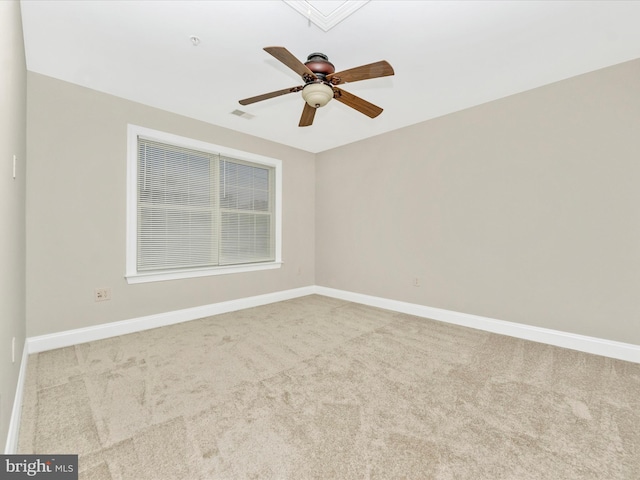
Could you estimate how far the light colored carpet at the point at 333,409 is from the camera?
1.41 meters

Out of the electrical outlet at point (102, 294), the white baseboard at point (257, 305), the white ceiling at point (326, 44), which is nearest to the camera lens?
the white ceiling at point (326, 44)

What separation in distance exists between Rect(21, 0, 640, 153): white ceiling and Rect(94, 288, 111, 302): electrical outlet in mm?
2161

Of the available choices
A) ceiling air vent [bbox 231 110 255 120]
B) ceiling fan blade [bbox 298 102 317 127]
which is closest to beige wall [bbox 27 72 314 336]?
ceiling air vent [bbox 231 110 255 120]

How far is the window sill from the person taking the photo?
331 cm

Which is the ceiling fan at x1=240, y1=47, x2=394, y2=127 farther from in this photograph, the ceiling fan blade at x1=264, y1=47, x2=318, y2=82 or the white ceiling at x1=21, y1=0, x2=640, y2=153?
the white ceiling at x1=21, y1=0, x2=640, y2=153

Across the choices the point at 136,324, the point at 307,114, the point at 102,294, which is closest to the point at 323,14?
the point at 307,114

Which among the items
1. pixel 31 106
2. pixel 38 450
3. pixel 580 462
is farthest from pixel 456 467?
pixel 31 106

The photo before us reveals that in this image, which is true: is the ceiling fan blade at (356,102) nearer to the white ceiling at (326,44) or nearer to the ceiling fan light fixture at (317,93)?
the ceiling fan light fixture at (317,93)

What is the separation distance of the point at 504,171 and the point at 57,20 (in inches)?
171

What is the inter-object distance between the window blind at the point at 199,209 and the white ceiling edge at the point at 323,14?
2.48 metres

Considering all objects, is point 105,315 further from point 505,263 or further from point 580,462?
point 505,263

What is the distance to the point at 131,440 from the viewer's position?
1552 millimetres

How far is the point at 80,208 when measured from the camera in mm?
2945

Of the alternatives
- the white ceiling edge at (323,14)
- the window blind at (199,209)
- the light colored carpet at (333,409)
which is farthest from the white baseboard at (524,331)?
the white ceiling edge at (323,14)
